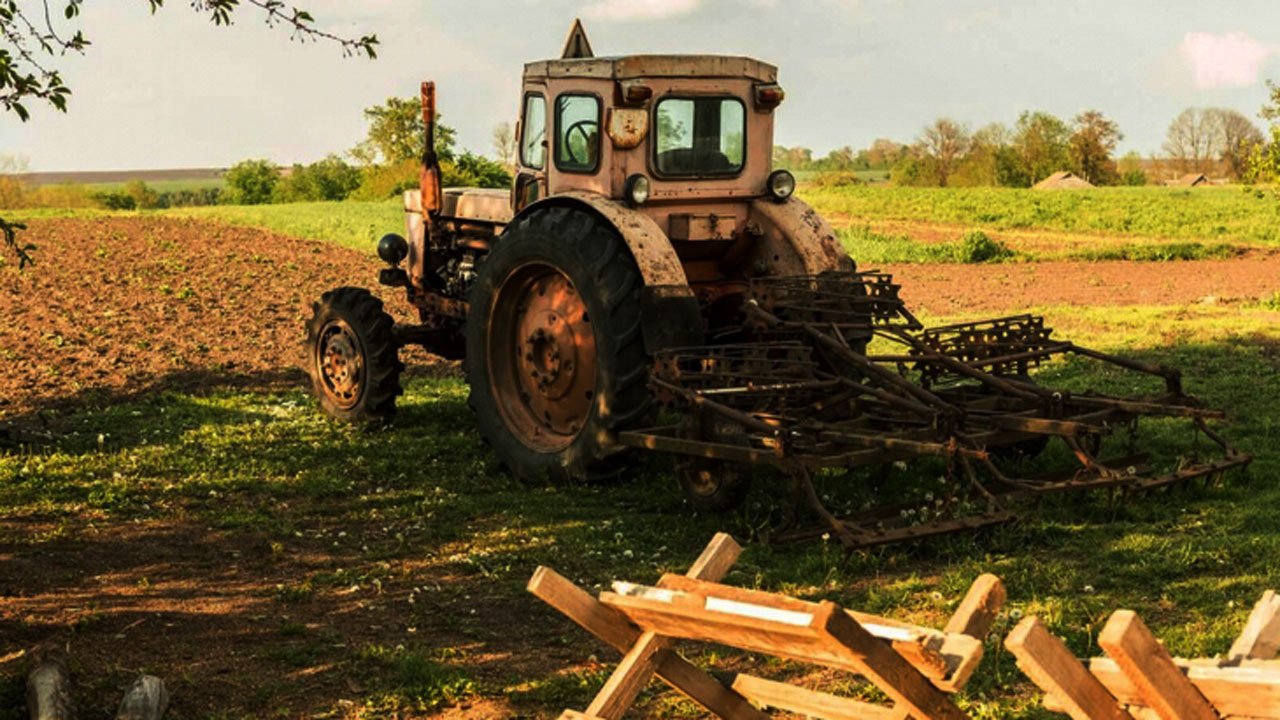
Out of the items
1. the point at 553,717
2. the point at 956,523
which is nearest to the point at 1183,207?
the point at 956,523

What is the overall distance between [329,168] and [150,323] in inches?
2459

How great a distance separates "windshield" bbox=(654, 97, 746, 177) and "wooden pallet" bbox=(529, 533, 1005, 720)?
20.7ft

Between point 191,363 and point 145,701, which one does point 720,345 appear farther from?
point 191,363

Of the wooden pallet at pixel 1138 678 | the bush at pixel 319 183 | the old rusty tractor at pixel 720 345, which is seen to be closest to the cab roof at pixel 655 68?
the old rusty tractor at pixel 720 345

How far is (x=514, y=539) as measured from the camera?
9.01m

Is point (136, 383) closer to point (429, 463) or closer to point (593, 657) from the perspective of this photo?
point (429, 463)

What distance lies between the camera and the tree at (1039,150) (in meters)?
67.6

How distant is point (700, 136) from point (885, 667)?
7.30 metres

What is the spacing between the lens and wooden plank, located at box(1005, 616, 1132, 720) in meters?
3.29

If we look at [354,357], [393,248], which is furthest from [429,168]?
[354,357]

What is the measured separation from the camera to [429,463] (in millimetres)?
11188

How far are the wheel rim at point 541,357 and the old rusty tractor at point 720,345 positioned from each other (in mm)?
17

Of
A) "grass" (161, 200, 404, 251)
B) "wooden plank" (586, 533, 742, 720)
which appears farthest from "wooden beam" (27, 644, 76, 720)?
"grass" (161, 200, 404, 251)

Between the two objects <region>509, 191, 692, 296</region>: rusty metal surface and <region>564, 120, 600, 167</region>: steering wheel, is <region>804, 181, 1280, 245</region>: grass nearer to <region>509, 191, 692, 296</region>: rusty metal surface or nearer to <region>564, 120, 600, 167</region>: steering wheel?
<region>564, 120, 600, 167</region>: steering wheel
